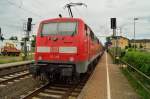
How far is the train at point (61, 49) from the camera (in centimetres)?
1056

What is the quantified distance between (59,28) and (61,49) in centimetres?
111

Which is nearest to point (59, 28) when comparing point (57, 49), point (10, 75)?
point (57, 49)

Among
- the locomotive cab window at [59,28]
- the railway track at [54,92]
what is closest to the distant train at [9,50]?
the locomotive cab window at [59,28]

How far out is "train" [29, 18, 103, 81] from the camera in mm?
10562

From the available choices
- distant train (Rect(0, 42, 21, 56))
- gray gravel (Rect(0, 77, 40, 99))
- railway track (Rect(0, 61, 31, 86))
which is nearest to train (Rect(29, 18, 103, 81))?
Result: gray gravel (Rect(0, 77, 40, 99))

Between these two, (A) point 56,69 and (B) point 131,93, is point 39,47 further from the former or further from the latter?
(B) point 131,93

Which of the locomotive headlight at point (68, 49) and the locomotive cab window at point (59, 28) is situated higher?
the locomotive cab window at point (59, 28)

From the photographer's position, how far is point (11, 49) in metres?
47.4

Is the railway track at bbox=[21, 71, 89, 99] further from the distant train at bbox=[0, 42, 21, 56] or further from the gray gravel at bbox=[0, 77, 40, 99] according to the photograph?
the distant train at bbox=[0, 42, 21, 56]

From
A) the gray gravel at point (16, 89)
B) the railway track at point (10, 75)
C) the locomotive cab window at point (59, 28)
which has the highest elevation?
the locomotive cab window at point (59, 28)

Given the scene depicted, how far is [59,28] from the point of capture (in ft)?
37.1

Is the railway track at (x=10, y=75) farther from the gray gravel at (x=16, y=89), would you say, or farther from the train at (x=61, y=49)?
the train at (x=61, y=49)

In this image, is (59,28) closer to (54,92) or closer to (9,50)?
(54,92)

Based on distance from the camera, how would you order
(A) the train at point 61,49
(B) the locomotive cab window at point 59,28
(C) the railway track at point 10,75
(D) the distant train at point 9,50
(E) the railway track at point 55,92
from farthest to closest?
(D) the distant train at point 9,50 < (C) the railway track at point 10,75 < (B) the locomotive cab window at point 59,28 < (A) the train at point 61,49 < (E) the railway track at point 55,92
